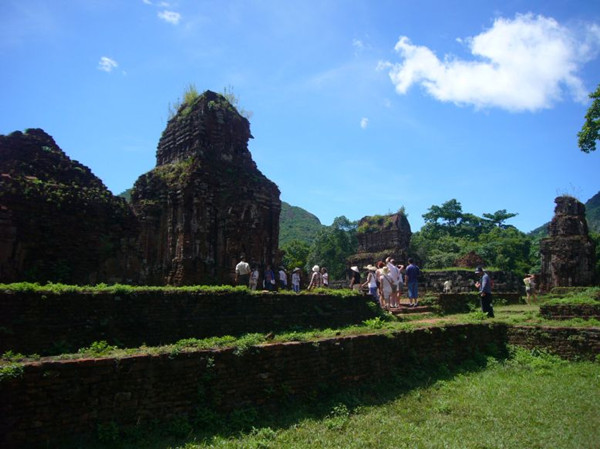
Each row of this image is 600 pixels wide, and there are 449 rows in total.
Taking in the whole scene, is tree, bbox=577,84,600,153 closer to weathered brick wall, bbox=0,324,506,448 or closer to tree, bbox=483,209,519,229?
weathered brick wall, bbox=0,324,506,448

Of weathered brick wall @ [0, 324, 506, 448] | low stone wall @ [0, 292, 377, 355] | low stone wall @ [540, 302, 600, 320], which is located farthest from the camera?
low stone wall @ [540, 302, 600, 320]

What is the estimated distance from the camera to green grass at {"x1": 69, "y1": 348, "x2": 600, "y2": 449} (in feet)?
16.3

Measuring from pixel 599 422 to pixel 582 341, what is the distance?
4352 mm

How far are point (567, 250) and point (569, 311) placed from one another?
1666cm

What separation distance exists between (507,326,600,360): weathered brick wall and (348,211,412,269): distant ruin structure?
831 inches

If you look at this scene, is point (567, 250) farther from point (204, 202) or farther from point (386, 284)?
point (204, 202)

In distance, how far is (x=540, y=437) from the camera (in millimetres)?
5398

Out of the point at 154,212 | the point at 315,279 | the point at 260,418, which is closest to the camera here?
the point at 260,418

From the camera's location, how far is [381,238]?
3422 cm

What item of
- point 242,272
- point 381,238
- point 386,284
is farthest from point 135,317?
point 381,238

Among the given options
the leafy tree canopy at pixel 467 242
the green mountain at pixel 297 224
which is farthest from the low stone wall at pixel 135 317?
the green mountain at pixel 297 224

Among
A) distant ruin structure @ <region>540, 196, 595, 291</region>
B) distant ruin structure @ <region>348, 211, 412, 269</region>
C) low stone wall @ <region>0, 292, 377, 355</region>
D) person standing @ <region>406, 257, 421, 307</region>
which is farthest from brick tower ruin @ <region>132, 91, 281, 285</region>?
distant ruin structure @ <region>540, 196, 595, 291</region>

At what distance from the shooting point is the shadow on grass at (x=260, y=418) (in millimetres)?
4676

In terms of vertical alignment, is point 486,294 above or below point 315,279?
below
